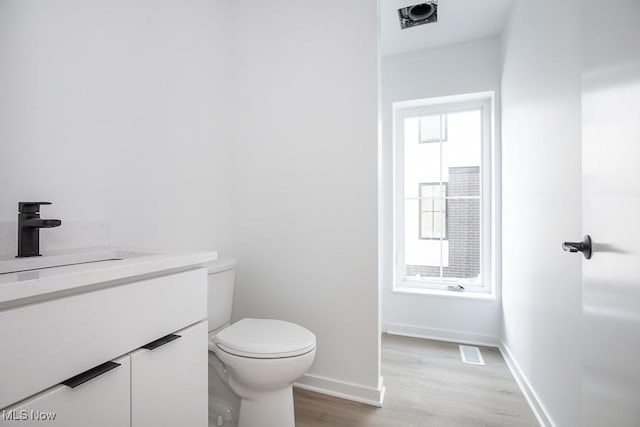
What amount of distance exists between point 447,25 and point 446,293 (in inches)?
85.8

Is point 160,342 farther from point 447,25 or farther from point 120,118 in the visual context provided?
point 447,25

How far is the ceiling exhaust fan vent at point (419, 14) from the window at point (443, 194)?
677 millimetres

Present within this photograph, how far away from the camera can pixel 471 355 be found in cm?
232

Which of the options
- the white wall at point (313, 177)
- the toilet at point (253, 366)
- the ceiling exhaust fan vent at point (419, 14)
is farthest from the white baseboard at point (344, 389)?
Result: the ceiling exhaust fan vent at point (419, 14)

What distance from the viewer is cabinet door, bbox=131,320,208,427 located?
0.84 metres

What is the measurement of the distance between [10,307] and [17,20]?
1.03 metres

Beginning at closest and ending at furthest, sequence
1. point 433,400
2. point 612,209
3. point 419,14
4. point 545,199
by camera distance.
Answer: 1. point 612,209
2. point 545,199
3. point 433,400
4. point 419,14

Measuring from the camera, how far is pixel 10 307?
1.95ft

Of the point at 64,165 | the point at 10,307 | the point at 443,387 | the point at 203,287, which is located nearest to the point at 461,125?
→ the point at 443,387

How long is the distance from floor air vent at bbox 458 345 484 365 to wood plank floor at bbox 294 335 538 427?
0.15 ft

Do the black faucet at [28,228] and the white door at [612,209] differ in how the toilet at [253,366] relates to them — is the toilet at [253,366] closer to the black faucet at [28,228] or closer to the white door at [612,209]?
the black faucet at [28,228]

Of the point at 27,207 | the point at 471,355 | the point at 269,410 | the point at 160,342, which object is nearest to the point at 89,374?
the point at 160,342

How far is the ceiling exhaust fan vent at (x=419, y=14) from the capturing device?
2121 mm

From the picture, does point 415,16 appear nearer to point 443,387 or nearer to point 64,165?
point 64,165
